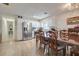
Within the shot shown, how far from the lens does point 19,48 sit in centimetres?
182

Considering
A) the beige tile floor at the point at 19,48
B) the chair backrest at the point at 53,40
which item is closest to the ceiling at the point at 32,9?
the chair backrest at the point at 53,40

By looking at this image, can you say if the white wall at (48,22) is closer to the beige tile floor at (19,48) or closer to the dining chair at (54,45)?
the dining chair at (54,45)

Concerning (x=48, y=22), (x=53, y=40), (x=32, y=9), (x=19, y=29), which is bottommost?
(x=53, y=40)

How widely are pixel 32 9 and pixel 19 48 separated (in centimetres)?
72

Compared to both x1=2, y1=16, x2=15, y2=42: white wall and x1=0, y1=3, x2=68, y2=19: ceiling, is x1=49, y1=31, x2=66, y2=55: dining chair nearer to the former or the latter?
x1=0, y1=3, x2=68, y2=19: ceiling

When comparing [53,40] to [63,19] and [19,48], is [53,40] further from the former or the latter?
[19,48]

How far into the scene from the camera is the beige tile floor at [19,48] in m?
1.79

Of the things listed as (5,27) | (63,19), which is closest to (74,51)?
(63,19)

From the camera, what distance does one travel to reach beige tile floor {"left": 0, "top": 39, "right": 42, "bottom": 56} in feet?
5.89

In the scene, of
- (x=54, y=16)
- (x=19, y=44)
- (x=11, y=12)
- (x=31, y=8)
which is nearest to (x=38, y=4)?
(x=31, y=8)

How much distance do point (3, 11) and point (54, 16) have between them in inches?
35.0

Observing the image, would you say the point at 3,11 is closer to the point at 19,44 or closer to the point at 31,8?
the point at 31,8

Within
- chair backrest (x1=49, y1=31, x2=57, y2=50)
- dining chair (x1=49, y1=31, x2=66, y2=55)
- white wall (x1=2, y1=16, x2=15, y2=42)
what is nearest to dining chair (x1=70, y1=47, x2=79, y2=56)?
dining chair (x1=49, y1=31, x2=66, y2=55)

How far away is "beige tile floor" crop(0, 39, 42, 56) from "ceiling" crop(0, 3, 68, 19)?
50cm
